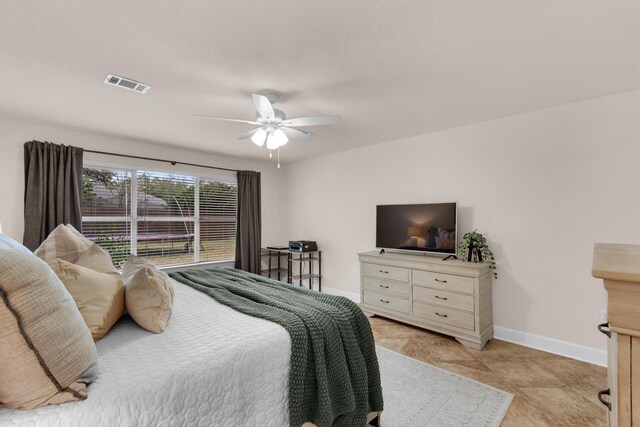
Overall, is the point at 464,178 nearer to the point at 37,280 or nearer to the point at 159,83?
the point at 159,83

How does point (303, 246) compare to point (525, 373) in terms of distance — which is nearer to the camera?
point (525, 373)

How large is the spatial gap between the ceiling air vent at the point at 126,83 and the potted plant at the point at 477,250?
335 cm

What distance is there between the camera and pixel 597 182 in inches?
105

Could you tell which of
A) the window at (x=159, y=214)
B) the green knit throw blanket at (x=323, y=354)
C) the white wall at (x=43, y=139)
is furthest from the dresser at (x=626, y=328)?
the window at (x=159, y=214)

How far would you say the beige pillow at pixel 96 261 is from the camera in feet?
5.40

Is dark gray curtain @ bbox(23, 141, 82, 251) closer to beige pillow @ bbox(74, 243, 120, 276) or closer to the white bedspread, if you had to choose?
beige pillow @ bbox(74, 243, 120, 276)

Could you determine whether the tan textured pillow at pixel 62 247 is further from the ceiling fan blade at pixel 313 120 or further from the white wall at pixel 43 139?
the white wall at pixel 43 139

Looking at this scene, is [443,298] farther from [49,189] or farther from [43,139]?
[43,139]

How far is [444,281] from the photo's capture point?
10.4 ft

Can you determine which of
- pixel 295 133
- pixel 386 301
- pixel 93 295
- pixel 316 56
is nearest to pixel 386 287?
pixel 386 301

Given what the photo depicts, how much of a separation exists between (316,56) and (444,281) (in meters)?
2.53

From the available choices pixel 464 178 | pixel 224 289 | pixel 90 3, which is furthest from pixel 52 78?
pixel 464 178

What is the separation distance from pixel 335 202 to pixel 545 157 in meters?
2.78

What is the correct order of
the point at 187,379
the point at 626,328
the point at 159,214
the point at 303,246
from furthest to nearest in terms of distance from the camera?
the point at 303,246
the point at 159,214
the point at 187,379
the point at 626,328
